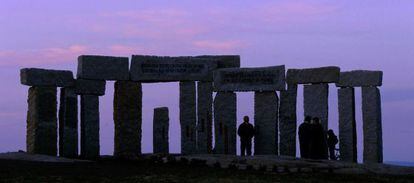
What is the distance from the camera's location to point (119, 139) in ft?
85.3

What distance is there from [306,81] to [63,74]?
7486mm

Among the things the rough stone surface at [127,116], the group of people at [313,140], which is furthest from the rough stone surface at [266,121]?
the rough stone surface at [127,116]

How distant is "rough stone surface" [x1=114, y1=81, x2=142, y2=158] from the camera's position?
84.9 feet

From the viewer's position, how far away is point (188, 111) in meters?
26.8

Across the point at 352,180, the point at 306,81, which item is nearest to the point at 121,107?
the point at 306,81

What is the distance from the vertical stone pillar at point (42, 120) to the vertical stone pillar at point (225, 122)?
516cm

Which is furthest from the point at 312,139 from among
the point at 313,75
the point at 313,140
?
the point at 313,75

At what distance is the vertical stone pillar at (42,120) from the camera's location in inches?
985

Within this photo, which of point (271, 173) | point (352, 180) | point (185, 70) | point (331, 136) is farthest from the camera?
point (185, 70)

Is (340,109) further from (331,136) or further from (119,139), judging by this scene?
(119,139)

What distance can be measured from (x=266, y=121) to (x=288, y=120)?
0.70 m

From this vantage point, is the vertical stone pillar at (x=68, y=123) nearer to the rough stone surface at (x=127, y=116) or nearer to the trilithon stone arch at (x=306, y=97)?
the rough stone surface at (x=127, y=116)

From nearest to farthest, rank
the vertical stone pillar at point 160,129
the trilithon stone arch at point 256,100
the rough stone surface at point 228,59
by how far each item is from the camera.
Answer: the trilithon stone arch at point 256,100
the vertical stone pillar at point 160,129
the rough stone surface at point 228,59

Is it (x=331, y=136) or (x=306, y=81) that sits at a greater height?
→ (x=306, y=81)
